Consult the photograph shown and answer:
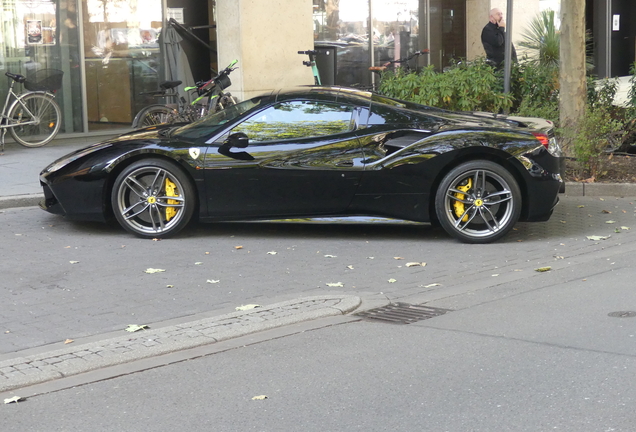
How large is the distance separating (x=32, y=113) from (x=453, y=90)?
6.35m

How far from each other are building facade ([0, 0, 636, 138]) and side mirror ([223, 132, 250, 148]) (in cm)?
722

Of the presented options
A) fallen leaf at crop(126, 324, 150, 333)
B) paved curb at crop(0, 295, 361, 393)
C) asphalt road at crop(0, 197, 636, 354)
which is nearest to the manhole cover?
asphalt road at crop(0, 197, 636, 354)

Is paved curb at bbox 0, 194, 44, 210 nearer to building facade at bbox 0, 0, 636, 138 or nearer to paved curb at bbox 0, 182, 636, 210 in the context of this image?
building facade at bbox 0, 0, 636, 138

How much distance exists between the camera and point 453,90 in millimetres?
11797

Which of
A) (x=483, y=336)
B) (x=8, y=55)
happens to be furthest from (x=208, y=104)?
(x=483, y=336)

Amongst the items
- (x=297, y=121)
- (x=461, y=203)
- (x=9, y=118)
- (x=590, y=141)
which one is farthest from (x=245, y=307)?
(x=9, y=118)

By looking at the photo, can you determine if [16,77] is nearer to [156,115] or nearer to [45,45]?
[45,45]

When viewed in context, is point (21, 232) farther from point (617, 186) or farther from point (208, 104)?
point (617, 186)

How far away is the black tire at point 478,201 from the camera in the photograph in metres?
8.03

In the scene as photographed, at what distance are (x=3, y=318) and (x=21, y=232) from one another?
3022mm

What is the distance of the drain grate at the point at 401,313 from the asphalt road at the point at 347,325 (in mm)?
110

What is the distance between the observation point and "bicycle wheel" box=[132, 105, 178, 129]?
1361 cm

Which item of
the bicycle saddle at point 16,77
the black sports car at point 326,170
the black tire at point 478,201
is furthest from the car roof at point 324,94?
the bicycle saddle at point 16,77

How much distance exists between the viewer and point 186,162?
324 inches
